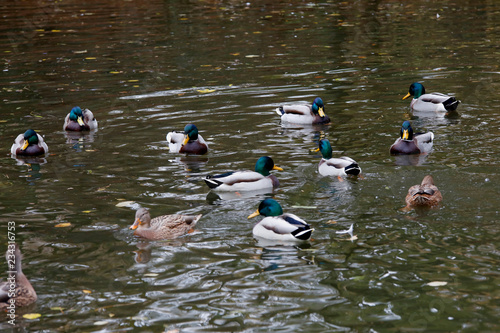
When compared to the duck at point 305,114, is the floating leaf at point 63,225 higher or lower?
lower

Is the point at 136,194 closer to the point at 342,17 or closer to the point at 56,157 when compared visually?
the point at 56,157

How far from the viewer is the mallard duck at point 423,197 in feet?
28.8

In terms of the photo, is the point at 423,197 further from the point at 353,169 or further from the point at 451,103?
the point at 451,103

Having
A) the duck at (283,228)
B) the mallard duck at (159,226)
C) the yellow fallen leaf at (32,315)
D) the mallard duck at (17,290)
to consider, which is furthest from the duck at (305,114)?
the yellow fallen leaf at (32,315)

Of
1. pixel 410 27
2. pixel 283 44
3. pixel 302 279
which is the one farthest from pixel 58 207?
pixel 410 27

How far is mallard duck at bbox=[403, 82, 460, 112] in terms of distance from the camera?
45.4ft

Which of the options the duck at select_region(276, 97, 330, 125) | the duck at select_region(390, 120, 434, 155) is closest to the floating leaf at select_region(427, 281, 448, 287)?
the duck at select_region(390, 120, 434, 155)

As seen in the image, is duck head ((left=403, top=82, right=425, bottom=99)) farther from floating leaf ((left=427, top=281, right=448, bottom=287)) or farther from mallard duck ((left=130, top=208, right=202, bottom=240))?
floating leaf ((left=427, top=281, right=448, bottom=287))

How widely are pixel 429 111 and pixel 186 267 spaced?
25.9ft

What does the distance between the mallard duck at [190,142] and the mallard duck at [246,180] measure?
1.86m

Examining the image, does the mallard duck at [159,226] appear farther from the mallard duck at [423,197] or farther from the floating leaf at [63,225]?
the mallard duck at [423,197]

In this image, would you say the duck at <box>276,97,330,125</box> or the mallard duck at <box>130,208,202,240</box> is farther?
the duck at <box>276,97,330,125</box>

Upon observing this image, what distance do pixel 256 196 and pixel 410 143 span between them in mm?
2814

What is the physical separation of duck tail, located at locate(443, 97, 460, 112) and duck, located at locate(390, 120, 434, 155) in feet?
7.74
